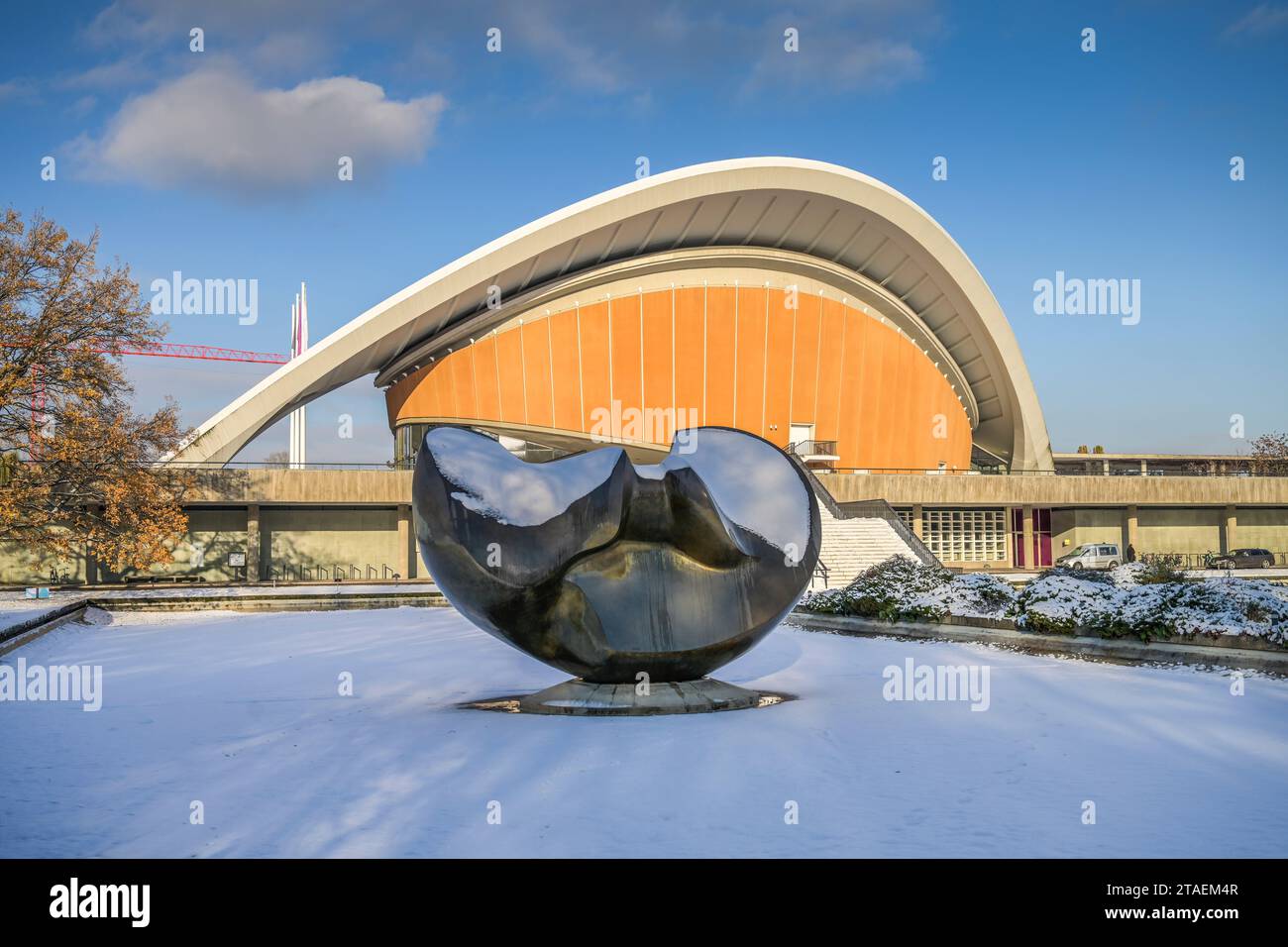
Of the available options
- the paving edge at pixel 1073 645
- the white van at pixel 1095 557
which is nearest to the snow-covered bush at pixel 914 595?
the paving edge at pixel 1073 645

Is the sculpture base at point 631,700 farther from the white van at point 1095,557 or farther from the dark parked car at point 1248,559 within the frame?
the dark parked car at point 1248,559

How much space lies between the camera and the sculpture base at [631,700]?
10297 millimetres

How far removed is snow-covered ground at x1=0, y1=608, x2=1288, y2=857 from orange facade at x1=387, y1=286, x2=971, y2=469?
32125 millimetres

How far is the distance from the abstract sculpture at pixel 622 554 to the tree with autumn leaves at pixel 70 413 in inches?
786

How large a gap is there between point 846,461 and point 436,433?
41417mm

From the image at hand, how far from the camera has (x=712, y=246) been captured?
157 ft

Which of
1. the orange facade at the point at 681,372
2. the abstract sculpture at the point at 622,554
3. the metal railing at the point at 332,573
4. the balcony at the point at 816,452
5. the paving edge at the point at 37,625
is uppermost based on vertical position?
the orange facade at the point at 681,372

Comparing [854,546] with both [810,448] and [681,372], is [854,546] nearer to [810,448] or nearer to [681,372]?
[810,448]

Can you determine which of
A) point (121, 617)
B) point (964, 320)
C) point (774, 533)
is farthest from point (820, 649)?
point (964, 320)

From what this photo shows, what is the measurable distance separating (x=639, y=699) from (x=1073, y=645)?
24.5 ft

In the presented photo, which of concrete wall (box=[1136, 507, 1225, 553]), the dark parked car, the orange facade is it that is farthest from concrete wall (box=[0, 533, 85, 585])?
the dark parked car

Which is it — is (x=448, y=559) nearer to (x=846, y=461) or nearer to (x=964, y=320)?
(x=846, y=461)

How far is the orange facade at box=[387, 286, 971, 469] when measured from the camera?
4488 cm

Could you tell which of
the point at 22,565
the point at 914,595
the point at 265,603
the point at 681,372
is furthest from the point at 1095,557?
the point at 22,565
